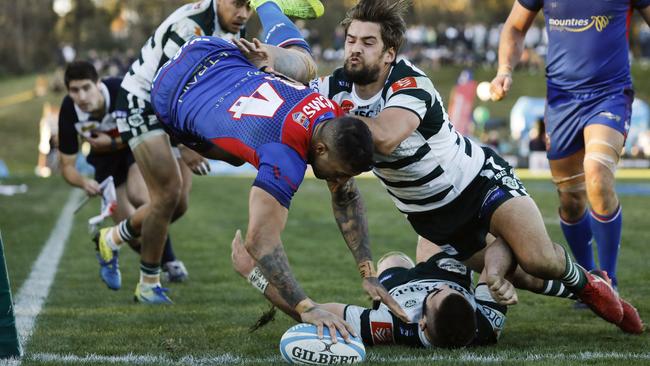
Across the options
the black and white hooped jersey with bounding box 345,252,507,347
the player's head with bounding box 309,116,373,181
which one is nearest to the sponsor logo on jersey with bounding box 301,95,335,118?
the player's head with bounding box 309,116,373,181

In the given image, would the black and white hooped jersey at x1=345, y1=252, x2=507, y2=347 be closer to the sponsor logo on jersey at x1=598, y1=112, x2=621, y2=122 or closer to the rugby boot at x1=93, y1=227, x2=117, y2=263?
the sponsor logo on jersey at x1=598, y1=112, x2=621, y2=122

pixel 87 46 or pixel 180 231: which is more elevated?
pixel 180 231

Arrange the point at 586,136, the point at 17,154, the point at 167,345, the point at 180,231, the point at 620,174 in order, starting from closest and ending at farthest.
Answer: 1. the point at 167,345
2. the point at 586,136
3. the point at 180,231
4. the point at 620,174
5. the point at 17,154

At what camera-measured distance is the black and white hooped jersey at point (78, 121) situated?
865 cm

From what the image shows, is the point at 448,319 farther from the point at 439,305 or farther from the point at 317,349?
the point at 317,349

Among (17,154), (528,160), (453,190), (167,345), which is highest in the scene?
(453,190)

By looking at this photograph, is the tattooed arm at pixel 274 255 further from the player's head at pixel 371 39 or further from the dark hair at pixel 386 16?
the dark hair at pixel 386 16

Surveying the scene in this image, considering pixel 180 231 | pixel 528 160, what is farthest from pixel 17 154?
pixel 180 231

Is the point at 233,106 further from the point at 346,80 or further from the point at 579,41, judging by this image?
the point at 579,41

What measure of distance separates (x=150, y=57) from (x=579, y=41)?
10.0 feet

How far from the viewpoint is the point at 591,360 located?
4855 millimetres

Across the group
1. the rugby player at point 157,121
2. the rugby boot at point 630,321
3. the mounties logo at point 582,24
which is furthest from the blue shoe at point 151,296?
the mounties logo at point 582,24

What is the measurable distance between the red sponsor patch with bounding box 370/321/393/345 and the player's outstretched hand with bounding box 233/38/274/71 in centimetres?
151

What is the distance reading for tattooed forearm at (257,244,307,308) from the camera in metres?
4.67
